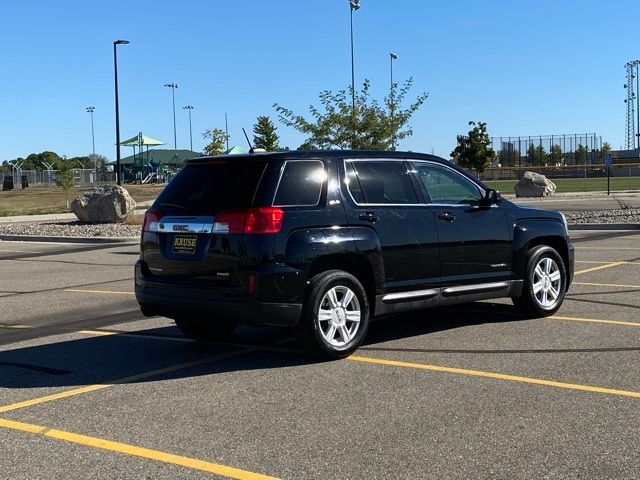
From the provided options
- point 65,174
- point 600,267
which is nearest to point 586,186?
point 65,174

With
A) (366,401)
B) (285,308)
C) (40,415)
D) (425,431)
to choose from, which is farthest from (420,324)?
(40,415)

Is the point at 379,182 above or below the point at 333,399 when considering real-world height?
above

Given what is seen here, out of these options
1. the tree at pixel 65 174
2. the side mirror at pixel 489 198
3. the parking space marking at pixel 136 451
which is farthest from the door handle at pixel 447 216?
the tree at pixel 65 174

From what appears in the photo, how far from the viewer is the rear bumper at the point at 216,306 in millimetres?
6344

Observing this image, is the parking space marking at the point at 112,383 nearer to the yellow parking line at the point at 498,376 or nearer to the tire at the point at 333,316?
the tire at the point at 333,316

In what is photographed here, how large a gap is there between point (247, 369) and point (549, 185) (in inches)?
1569

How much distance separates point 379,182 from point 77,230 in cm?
1840

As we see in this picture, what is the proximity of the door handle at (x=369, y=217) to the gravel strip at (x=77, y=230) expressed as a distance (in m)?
16.1

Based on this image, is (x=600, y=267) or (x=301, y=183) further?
(x=600, y=267)

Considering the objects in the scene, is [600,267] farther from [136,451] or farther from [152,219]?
[136,451]

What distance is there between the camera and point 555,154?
10988cm

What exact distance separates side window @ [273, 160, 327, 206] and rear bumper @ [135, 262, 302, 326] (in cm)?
84

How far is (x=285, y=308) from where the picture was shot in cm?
639

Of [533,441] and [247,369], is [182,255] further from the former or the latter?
[533,441]
